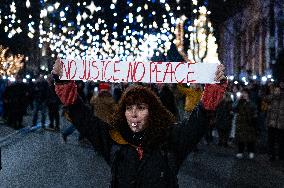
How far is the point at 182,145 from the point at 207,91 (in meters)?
0.37

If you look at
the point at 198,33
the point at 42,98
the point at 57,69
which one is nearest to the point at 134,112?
the point at 57,69

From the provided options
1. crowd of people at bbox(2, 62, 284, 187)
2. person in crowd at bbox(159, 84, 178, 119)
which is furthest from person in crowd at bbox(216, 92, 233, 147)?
person in crowd at bbox(159, 84, 178, 119)

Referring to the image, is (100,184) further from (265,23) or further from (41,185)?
(265,23)

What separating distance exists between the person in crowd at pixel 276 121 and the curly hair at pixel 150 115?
10364 millimetres

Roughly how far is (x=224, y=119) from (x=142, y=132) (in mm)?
13494

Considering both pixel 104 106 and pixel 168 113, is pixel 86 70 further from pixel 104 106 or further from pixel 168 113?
pixel 104 106

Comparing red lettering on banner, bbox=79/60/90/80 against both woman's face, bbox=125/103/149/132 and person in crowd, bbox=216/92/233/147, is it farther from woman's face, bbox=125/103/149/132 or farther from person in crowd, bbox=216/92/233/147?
person in crowd, bbox=216/92/233/147

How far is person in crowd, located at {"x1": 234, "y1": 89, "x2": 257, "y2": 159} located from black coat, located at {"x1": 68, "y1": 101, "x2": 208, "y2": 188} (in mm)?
10676

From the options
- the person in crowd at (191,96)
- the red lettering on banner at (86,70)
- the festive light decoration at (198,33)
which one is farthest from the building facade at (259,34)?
the red lettering on banner at (86,70)

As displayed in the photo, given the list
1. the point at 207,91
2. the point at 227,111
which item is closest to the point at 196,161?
the point at 227,111

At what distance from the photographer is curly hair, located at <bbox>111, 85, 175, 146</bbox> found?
443 cm

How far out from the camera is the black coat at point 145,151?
434 cm

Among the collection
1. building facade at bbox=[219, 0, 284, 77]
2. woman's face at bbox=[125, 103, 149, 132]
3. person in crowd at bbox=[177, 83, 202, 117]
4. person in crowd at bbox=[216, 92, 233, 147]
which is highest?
building facade at bbox=[219, 0, 284, 77]

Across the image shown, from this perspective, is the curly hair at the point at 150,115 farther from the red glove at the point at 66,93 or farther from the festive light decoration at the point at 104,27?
the festive light decoration at the point at 104,27
